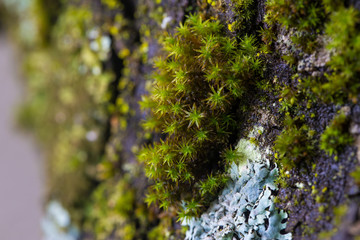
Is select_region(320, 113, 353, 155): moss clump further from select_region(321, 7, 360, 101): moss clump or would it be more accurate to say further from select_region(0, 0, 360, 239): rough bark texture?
select_region(321, 7, 360, 101): moss clump

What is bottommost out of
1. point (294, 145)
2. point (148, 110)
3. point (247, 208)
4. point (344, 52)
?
point (247, 208)

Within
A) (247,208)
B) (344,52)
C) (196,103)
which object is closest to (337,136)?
(344,52)

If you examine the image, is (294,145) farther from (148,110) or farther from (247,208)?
(148,110)

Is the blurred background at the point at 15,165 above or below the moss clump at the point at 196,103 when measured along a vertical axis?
below

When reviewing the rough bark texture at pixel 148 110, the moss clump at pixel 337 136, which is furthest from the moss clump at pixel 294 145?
the moss clump at pixel 337 136

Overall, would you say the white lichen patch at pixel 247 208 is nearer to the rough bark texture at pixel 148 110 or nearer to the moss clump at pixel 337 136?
the rough bark texture at pixel 148 110

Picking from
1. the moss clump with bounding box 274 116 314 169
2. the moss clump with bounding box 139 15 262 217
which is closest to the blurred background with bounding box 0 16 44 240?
the moss clump with bounding box 139 15 262 217

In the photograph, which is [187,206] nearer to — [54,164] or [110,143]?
[110,143]

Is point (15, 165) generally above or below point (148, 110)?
below
